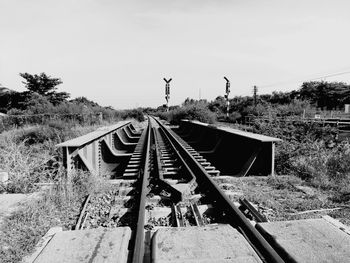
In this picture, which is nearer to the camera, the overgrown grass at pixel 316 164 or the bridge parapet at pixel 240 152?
the overgrown grass at pixel 316 164

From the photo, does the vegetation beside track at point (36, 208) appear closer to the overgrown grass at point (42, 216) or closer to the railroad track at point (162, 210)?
the overgrown grass at point (42, 216)

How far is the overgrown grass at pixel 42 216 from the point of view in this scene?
2621 mm

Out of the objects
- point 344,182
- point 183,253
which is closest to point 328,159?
point 344,182

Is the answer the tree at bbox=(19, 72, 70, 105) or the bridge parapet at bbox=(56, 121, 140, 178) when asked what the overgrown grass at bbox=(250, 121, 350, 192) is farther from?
the tree at bbox=(19, 72, 70, 105)

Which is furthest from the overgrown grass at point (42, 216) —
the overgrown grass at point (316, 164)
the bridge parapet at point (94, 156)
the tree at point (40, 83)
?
the tree at point (40, 83)

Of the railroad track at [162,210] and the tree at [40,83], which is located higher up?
the tree at [40,83]

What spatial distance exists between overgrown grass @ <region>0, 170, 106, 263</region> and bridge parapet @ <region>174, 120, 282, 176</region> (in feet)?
11.4

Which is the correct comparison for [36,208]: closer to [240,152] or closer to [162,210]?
[162,210]

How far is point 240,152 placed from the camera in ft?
24.8

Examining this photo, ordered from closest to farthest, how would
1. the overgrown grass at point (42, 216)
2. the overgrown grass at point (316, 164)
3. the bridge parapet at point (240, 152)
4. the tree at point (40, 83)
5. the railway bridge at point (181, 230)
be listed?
the railway bridge at point (181, 230) → the overgrown grass at point (42, 216) → the overgrown grass at point (316, 164) → the bridge parapet at point (240, 152) → the tree at point (40, 83)

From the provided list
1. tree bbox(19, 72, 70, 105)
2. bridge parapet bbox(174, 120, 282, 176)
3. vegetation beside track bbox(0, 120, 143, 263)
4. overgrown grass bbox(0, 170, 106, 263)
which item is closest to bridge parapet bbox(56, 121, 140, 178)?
vegetation beside track bbox(0, 120, 143, 263)

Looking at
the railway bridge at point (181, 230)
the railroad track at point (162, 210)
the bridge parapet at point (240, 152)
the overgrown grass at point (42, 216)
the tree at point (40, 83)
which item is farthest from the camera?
the tree at point (40, 83)

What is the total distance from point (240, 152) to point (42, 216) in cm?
553

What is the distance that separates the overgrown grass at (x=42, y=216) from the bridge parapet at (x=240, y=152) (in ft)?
11.4
